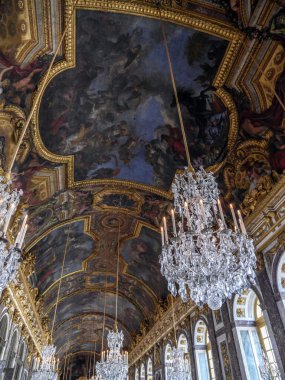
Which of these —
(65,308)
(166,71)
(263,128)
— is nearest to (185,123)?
(166,71)

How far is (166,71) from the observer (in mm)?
8266

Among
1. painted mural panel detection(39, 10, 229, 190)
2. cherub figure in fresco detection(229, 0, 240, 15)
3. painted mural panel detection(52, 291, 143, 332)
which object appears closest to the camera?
cherub figure in fresco detection(229, 0, 240, 15)

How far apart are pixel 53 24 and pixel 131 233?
1061cm

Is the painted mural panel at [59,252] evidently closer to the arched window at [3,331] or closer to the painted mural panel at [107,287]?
the painted mural panel at [107,287]

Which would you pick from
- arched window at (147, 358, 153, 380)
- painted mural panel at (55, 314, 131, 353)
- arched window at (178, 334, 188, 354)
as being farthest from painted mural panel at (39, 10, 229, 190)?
painted mural panel at (55, 314, 131, 353)

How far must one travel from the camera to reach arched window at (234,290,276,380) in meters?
8.65

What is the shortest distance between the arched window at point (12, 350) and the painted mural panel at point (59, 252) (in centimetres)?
312

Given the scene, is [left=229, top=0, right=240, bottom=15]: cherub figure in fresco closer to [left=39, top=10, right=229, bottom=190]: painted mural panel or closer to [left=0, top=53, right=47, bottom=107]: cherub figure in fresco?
[left=39, top=10, right=229, bottom=190]: painted mural panel

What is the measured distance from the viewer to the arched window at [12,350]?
11959mm

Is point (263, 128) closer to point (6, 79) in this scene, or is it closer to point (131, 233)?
point (6, 79)

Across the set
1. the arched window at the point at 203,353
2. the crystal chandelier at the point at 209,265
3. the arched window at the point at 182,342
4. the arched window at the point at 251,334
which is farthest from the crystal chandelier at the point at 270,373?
the arched window at the point at 182,342

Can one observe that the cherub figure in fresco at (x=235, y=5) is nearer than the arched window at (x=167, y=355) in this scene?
Yes

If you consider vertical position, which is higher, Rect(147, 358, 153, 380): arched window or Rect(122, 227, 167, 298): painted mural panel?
Rect(122, 227, 167, 298): painted mural panel

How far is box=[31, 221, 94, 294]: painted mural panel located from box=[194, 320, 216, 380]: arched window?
272 inches
